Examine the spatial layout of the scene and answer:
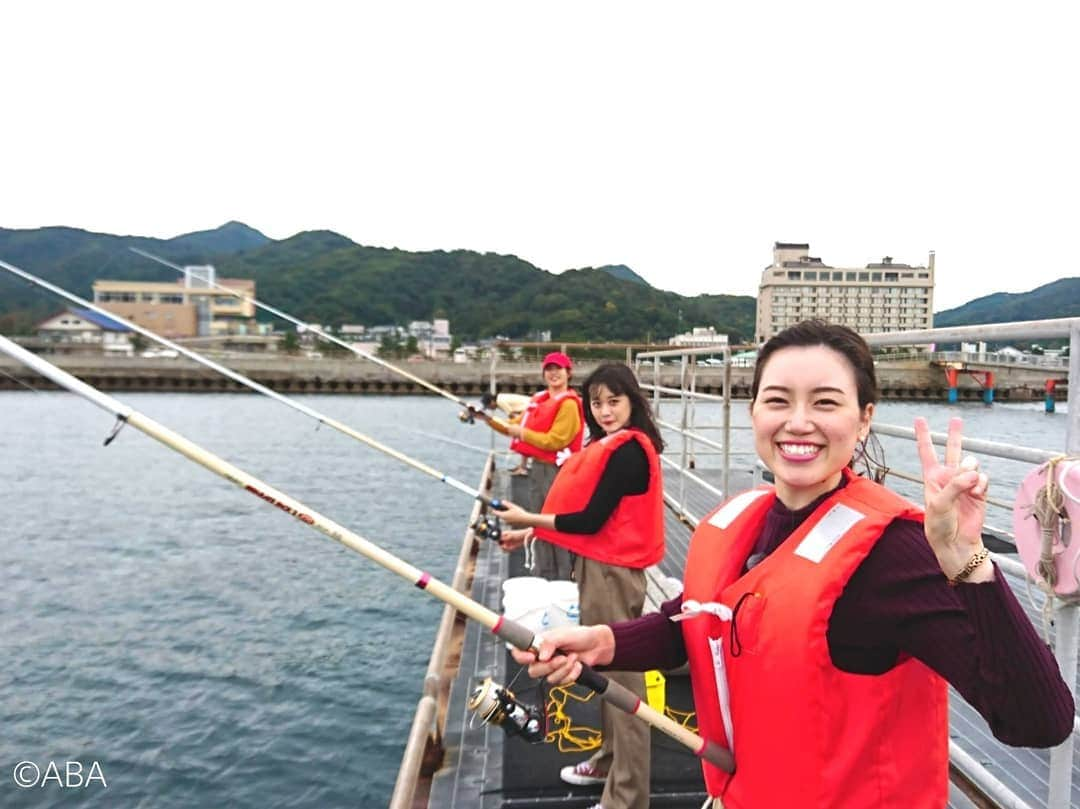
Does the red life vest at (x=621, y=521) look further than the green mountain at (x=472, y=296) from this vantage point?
No

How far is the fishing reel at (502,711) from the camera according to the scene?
7.34ft

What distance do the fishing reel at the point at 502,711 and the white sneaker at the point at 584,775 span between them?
1.43 m

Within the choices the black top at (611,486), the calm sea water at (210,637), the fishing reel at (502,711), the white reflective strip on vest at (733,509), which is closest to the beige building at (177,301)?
the calm sea water at (210,637)

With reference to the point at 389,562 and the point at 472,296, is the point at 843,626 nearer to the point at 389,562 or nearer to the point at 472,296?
the point at 389,562

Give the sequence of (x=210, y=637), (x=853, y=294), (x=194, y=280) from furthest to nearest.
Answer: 1. (x=853, y=294)
2. (x=210, y=637)
3. (x=194, y=280)

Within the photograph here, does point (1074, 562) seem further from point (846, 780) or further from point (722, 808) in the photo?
point (722, 808)

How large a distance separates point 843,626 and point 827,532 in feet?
0.60

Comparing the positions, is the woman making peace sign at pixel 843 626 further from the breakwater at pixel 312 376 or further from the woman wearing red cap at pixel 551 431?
the breakwater at pixel 312 376

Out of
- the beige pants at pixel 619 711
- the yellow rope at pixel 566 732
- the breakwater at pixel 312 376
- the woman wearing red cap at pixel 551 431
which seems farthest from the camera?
the breakwater at pixel 312 376

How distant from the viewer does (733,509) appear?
6.38ft

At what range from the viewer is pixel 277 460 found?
23188mm

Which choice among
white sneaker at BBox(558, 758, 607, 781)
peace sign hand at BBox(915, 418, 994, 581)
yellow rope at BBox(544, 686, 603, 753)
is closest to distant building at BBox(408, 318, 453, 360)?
yellow rope at BBox(544, 686, 603, 753)

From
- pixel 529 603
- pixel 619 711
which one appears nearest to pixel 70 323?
pixel 529 603

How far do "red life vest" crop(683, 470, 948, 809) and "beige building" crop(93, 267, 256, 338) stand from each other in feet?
18.9
